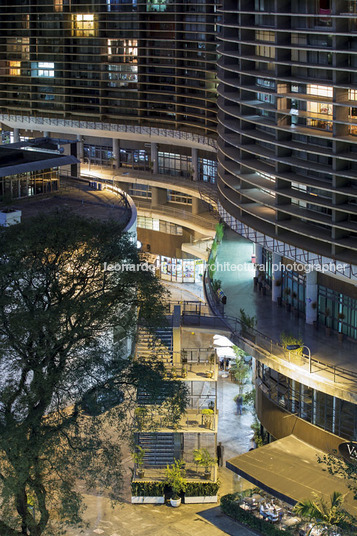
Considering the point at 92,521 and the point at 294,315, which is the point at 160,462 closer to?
the point at 92,521

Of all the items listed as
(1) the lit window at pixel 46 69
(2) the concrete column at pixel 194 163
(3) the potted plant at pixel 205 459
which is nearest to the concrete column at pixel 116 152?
(1) the lit window at pixel 46 69

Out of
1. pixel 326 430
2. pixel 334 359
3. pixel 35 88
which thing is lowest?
pixel 326 430

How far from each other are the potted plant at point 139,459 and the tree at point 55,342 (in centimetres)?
710

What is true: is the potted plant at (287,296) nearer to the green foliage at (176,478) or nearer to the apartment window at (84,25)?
the green foliage at (176,478)

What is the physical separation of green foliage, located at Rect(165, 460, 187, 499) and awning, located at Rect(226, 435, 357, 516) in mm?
4519

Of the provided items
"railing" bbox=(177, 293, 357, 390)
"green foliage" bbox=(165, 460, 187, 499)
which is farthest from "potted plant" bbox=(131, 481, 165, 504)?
"railing" bbox=(177, 293, 357, 390)

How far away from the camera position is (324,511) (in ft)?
169

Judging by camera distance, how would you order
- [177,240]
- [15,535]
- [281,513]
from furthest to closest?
[177,240] → [281,513] → [15,535]

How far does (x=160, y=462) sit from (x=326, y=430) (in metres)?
→ 10.8

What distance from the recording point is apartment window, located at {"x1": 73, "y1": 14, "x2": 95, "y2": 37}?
365ft

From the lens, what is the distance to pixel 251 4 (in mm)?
66562

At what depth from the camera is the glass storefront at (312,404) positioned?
58.3m

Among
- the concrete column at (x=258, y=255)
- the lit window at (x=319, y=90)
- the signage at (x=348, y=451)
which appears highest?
the lit window at (x=319, y=90)

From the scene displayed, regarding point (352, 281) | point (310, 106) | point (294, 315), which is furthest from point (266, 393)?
point (310, 106)
